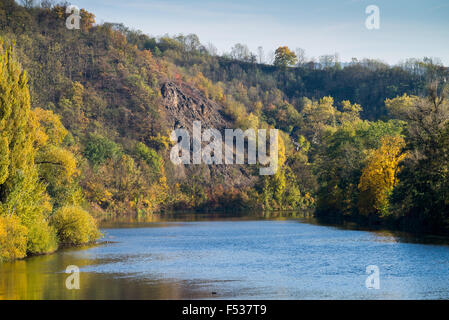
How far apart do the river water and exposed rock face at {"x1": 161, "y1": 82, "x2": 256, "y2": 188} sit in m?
67.4

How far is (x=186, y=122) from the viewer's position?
135250 mm

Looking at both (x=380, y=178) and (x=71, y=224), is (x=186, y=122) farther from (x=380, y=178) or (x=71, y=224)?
(x=71, y=224)

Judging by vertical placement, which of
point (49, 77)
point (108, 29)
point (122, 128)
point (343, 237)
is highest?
point (108, 29)

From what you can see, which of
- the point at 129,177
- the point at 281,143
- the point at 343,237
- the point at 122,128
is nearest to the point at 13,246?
the point at 343,237

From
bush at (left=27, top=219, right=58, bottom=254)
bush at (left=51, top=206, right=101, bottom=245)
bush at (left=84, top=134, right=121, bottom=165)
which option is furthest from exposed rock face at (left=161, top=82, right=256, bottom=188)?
bush at (left=27, top=219, right=58, bottom=254)

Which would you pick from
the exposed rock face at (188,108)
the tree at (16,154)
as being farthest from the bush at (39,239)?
the exposed rock face at (188,108)

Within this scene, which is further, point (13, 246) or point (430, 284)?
point (13, 246)

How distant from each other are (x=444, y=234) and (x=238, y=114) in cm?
10323

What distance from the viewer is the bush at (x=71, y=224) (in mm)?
44562

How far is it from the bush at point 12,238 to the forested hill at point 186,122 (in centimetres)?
1559

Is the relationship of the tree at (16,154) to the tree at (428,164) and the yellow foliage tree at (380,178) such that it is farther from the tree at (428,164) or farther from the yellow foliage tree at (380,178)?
the yellow foliage tree at (380,178)

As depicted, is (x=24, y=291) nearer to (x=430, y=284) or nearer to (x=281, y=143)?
(x=430, y=284)

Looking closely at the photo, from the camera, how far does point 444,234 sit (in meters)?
49.2

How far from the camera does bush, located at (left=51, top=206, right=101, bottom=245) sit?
4456 centimetres
